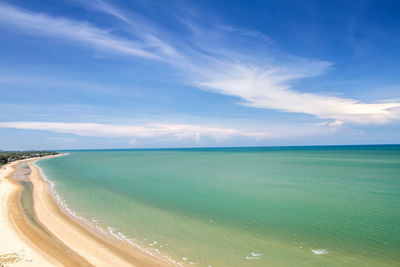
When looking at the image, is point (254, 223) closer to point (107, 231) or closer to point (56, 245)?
point (107, 231)

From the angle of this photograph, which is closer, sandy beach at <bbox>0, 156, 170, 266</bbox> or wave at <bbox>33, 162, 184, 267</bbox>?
sandy beach at <bbox>0, 156, 170, 266</bbox>

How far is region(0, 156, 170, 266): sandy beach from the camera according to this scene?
1122 centimetres

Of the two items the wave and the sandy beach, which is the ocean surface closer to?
the wave

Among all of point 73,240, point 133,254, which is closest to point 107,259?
point 133,254

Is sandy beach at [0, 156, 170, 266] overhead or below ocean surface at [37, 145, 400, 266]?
overhead

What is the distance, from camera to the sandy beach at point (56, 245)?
11.2 metres

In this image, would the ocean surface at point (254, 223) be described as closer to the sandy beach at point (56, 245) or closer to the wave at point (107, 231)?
the wave at point (107, 231)

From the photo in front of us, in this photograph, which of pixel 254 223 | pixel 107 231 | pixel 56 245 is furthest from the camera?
pixel 254 223

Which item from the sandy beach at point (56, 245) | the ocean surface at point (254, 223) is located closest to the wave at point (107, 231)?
the ocean surface at point (254, 223)

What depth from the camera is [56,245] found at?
42.8 feet

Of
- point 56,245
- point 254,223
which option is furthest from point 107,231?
point 254,223

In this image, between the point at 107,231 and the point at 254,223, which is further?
the point at 254,223

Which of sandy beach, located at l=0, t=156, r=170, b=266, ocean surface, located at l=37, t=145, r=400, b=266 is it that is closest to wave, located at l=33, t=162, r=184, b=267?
ocean surface, located at l=37, t=145, r=400, b=266

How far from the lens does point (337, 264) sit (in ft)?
35.7
